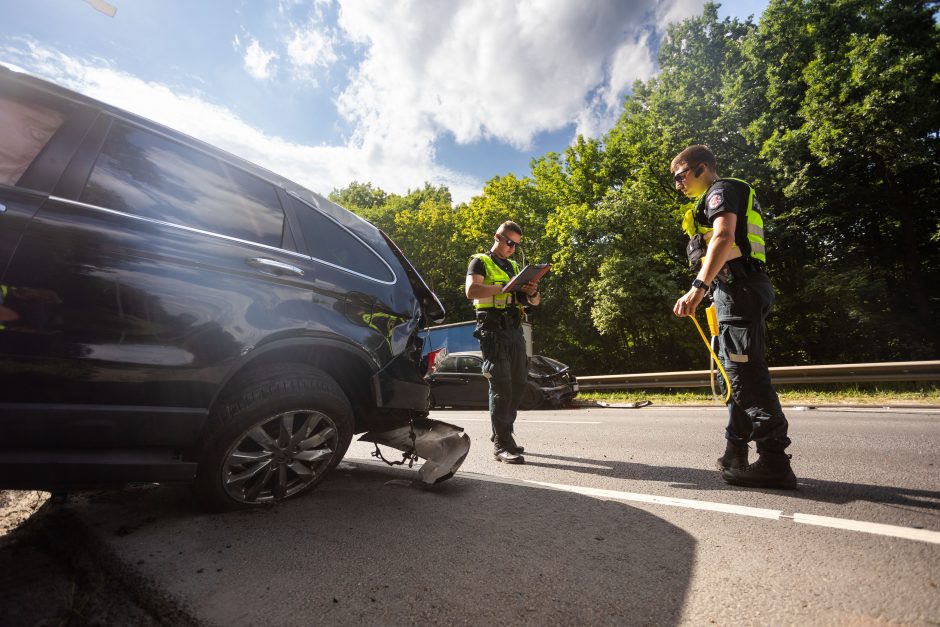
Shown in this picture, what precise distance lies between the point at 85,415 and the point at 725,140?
66.9 feet

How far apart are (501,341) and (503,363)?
0.62 ft

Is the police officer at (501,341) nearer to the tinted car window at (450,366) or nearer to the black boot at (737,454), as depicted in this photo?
the black boot at (737,454)

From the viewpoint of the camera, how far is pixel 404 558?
Result: 1.63 m

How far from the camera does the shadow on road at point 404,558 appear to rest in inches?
50.7

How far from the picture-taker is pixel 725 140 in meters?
16.7

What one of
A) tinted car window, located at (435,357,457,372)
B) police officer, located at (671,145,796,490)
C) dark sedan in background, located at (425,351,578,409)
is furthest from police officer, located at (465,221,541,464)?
tinted car window, located at (435,357,457,372)

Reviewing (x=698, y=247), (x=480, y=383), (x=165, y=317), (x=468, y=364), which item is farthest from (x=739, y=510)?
(x=468, y=364)

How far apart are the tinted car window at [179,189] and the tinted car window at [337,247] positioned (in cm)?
16

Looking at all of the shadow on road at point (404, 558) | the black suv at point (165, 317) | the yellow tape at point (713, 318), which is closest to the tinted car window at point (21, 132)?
the black suv at point (165, 317)

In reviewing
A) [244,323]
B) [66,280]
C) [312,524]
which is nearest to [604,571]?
[312,524]

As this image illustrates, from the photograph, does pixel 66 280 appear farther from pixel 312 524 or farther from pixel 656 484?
pixel 656 484

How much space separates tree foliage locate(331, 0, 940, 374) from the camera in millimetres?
13695

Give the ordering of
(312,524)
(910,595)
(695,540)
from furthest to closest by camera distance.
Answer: (312,524) → (695,540) → (910,595)

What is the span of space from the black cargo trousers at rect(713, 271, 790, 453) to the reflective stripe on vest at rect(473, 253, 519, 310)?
162cm
